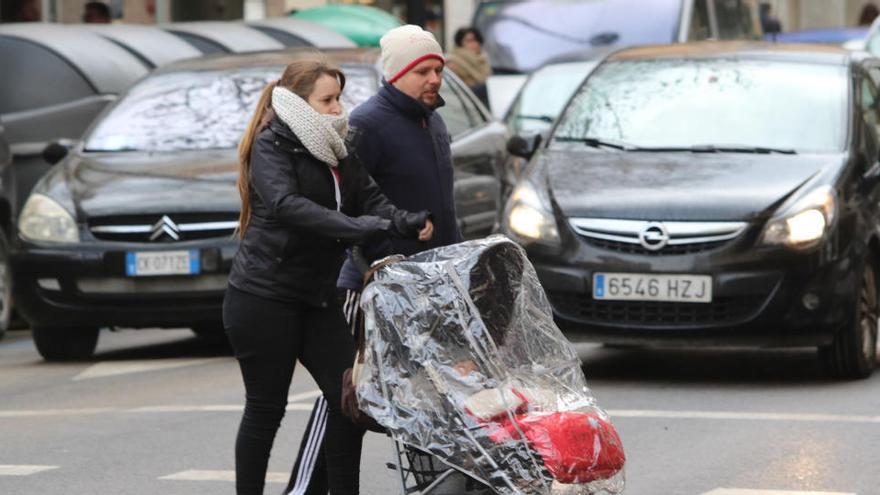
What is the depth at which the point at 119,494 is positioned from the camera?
789 centimetres

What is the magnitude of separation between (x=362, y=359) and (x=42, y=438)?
11.4ft

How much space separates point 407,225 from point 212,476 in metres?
2.13

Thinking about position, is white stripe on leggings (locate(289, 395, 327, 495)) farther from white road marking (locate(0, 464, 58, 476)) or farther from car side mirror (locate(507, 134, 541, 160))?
car side mirror (locate(507, 134, 541, 160))

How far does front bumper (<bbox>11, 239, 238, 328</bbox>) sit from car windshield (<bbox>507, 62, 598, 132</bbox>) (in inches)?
263

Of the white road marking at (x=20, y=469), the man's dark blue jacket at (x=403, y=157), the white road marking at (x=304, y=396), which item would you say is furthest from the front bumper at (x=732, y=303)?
the man's dark blue jacket at (x=403, y=157)

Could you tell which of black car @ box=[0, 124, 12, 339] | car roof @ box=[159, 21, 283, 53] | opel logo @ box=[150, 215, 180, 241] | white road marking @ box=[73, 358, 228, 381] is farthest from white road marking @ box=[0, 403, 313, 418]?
car roof @ box=[159, 21, 283, 53]

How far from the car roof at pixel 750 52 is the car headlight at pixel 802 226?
175cm

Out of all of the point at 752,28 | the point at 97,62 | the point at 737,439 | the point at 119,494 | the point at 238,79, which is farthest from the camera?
the point at 752,28

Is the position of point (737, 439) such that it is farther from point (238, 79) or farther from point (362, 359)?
point (238, 79)

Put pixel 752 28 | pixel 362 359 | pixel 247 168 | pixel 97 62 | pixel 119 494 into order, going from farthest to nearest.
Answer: pixel 752 28
pixel 97 62
pixel 119 494
pixel 247 168
pixel 362 359

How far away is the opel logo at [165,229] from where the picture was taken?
1186 centimetres

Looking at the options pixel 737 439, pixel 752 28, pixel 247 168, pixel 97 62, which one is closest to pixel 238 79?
pixel 97 62

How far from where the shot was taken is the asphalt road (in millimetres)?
8008

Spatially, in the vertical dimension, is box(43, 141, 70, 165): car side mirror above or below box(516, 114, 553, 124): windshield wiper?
above
